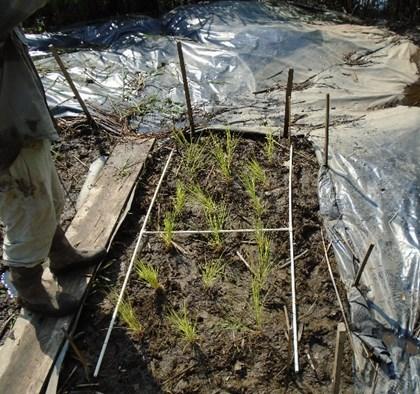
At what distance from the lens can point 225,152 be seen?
3.40 meters

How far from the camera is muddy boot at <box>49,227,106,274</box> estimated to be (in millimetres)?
2417

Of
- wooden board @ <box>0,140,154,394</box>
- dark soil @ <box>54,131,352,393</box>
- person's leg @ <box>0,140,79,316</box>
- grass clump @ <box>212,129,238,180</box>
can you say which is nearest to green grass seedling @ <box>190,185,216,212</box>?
dark soil @ <box>54,131,352,393</box>

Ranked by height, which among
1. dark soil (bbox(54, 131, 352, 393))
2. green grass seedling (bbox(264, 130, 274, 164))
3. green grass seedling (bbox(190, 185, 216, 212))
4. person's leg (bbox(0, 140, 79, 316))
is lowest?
dark soil (bbox(54, 131, 352, 393))

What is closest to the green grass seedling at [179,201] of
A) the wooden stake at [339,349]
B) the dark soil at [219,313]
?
the dark soil at [219,313]

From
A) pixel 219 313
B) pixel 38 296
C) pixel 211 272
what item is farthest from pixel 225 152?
pixel 38 296

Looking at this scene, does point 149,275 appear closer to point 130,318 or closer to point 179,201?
point 130,318

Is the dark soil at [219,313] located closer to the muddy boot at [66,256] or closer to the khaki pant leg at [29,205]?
the muddy boot at [66,256]

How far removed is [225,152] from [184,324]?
154 cm

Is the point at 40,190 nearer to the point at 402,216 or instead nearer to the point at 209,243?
the point at 209,243

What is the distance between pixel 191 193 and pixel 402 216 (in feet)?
4.23

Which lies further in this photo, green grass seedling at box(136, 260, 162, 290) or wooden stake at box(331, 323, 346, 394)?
green grass seedling at box(136, 260, 162, 290)

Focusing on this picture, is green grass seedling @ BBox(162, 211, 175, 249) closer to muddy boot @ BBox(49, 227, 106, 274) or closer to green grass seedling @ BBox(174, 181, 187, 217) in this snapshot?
green grass seedling @ BBox(174, 181, 187, 217)

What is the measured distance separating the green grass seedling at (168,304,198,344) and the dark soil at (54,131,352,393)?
0.07ft

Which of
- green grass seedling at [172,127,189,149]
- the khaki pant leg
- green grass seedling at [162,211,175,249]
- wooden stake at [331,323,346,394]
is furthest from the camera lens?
green grass seedling at [172,127,189,149]
